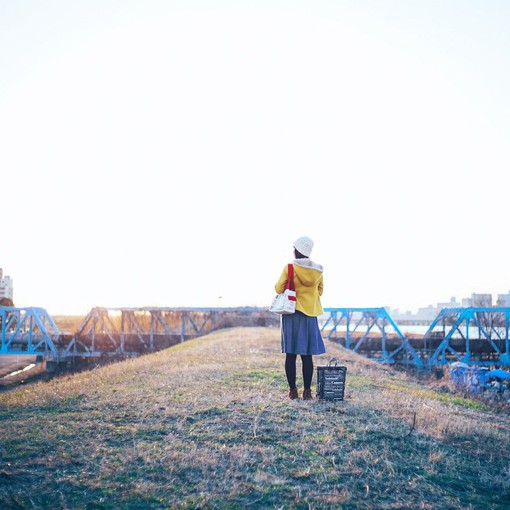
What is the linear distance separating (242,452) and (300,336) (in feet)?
8.50

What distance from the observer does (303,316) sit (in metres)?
7.99

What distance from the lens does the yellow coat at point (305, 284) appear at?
7.90 m

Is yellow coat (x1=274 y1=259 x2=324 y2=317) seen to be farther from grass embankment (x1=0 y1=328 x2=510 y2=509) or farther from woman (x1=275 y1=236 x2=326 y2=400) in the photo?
grass embankment (x1=0 y1=328 x2=510 y2=509)

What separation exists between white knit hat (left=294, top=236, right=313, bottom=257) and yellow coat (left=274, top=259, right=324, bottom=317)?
5.1 inches

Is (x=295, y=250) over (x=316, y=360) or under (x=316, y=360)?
over

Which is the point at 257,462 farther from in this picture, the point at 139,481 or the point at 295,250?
the point at 295,250

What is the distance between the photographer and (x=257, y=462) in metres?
5.31

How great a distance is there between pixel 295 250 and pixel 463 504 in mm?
4162

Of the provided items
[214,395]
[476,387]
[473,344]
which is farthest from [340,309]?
[214,395]

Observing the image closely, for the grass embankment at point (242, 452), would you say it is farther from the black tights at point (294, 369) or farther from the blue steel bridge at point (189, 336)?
the blue steel bridge at point (189, 336)

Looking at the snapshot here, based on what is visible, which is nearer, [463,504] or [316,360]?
Result: [463,504]

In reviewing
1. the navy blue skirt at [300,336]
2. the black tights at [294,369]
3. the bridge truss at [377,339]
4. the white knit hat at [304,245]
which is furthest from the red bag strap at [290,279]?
the bridge truss at [377,339]

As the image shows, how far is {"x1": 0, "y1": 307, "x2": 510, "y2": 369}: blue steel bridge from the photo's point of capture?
96.4 ft

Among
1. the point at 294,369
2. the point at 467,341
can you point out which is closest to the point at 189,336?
the point at 467,341
